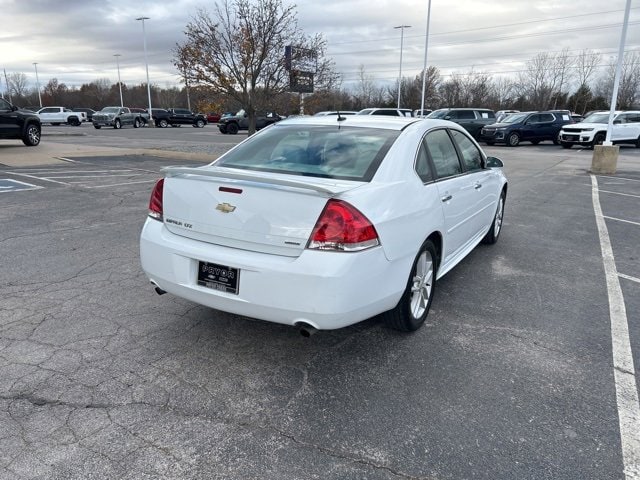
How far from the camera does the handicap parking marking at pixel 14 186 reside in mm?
9484

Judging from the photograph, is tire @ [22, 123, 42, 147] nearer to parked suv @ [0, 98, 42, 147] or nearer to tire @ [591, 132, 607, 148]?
parked suv @ [0, 98, 42, 147]

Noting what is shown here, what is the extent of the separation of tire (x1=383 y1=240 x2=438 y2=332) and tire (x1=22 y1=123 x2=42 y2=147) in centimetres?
1814

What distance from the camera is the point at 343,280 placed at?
279 centimetres

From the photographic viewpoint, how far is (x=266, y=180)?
10.0ft

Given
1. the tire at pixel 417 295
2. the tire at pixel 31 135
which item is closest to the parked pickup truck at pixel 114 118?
the tire at pixel 31 135

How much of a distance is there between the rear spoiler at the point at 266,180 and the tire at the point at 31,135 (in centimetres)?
1723

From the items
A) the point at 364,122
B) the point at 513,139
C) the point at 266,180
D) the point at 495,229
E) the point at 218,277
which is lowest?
the point at 495,229

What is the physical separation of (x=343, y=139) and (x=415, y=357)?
1.74 meters

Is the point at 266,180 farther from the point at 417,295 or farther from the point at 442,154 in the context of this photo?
the point at 442,154

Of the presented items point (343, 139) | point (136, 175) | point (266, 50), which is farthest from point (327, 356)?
point (266, 50)

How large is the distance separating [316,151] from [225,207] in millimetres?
1030

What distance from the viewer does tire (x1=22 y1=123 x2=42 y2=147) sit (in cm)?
1754

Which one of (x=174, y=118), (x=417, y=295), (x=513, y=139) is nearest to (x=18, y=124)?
(x=417, y=295)

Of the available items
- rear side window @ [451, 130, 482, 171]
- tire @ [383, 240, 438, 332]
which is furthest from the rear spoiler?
rear side window @ [451, 130, 482, 171]
